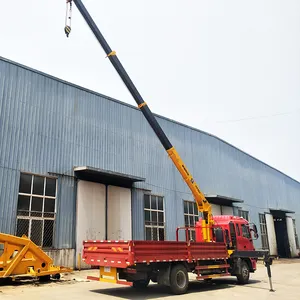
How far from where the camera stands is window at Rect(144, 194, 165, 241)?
23.4 metres

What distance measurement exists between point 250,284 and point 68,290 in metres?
7.64

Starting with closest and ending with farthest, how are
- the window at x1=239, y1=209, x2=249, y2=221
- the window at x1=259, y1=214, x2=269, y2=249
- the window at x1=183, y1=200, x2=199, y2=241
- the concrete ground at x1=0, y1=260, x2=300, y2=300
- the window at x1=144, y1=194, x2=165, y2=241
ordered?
the concrete ground at x1=0, y1=260, x2=300, y2=300
the window at x1=144, y1=194, x2=165, y2=241
the window at x1=183, y1=200, x2=199, y2=241
the window at x1=239, y1=209, x2=249, y2=221
the window at x1=259, y1=214, x2=269, y2=249

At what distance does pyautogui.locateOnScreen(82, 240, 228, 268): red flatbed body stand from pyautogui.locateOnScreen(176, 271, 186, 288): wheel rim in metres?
0.48

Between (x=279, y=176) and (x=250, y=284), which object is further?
(x=279, y=176)

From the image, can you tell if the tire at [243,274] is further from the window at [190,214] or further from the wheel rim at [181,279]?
the window at [190,214]

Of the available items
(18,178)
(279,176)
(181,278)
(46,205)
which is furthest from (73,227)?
(279,176)

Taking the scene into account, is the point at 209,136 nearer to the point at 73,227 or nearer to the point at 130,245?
the point at 73,227

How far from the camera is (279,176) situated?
4556 centimetres

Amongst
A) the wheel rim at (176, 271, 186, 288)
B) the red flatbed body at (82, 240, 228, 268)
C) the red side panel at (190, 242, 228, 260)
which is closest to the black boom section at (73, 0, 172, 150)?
the red side panel at (190, 242, 228, 260)

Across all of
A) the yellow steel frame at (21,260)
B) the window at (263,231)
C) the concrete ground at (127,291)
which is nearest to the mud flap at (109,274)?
the concrete ground at (127,291)

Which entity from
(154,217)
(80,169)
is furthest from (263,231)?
(80,169)

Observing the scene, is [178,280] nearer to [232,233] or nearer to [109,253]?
[109,253]

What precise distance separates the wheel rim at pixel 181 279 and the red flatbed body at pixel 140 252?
48 centimetres

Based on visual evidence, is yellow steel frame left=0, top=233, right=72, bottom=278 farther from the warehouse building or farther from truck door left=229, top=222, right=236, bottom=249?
truck door left=229, top=222, right=236, bottom=249
